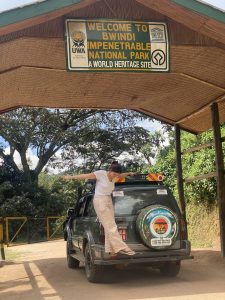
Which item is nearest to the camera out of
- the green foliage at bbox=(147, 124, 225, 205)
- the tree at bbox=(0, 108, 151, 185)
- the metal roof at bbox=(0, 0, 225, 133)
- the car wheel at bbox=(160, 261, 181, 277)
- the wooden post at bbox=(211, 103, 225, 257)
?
the metal roof at bbox=(0, 0, 225, 133)

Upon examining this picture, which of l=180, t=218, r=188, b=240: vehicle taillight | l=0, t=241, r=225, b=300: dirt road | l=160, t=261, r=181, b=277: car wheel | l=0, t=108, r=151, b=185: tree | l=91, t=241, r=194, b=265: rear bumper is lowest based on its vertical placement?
l=0, t=241, r=225, b=300: dirt road

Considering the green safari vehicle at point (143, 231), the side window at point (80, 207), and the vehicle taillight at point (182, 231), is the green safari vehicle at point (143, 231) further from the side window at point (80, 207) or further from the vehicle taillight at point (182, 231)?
the side window at point (80, 207)

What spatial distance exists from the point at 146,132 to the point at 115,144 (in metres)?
2.63

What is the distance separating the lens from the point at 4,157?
34188 millimetres

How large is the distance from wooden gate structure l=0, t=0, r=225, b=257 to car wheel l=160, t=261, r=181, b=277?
9.31 feet

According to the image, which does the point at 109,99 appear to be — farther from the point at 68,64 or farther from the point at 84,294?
the point at 84,294

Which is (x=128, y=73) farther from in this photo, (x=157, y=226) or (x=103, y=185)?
(x=157, y=226)

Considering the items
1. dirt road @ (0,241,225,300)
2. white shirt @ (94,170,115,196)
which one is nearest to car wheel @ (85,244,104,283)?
dirt road @ (0,241,225,300)

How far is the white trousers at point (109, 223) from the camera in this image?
27.2 ft

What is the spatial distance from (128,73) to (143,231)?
3.63 m

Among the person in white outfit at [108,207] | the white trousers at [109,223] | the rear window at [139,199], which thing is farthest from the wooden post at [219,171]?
the white trousers at [109,223]

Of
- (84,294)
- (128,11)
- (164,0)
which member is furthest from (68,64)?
(84,294)

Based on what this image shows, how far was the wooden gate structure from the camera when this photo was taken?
26.9 ft

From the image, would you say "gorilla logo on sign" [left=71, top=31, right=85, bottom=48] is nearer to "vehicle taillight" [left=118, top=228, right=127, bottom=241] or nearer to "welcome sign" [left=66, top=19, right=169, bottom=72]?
"welcome sign" [left=66, top=19, right=169, bottom=72]
